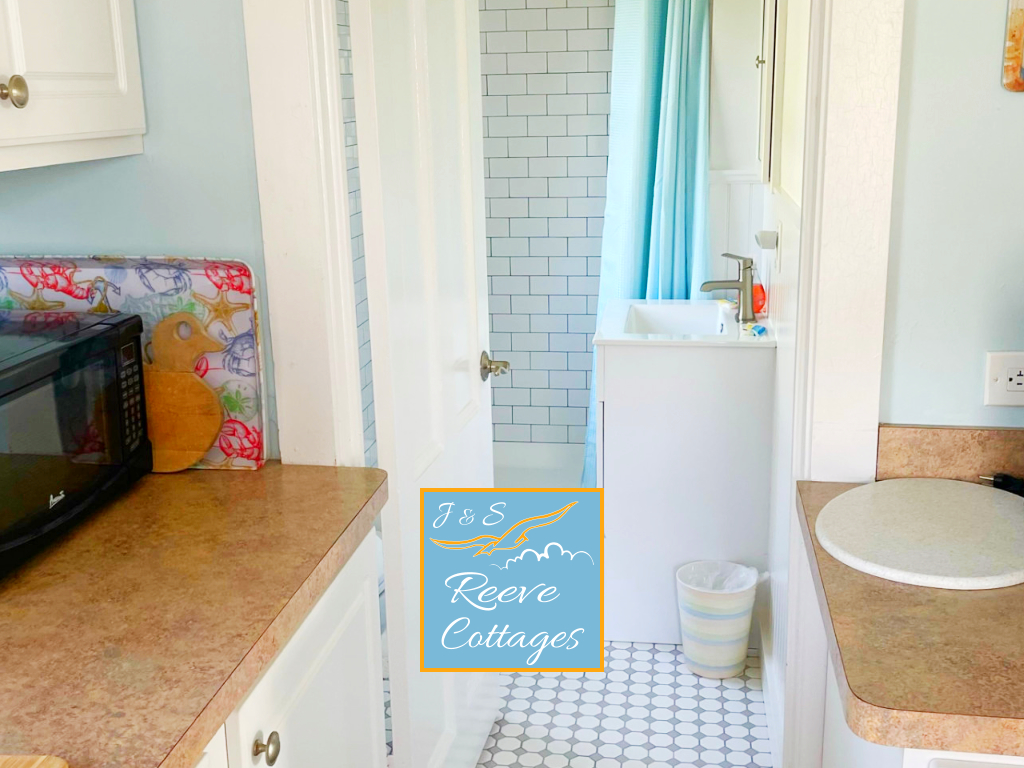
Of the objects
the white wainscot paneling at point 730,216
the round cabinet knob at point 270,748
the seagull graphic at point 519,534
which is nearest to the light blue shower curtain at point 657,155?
the white wainscot paneling at point 730,216

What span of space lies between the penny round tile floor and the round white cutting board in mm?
1119

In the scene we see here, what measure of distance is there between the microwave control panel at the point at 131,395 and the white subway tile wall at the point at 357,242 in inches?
14.3

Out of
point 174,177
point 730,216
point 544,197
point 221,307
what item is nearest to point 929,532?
point 221,307

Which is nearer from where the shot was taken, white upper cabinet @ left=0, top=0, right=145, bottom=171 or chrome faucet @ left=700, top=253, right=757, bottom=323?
white upper cabinet @ left=0, top=0, right=145, bottom=171

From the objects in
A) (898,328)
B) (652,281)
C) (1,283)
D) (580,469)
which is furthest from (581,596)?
(580,469)

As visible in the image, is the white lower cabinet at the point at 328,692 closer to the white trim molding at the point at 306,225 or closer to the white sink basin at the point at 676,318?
the white trim molding at the point at 306,225

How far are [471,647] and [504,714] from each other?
0.96m

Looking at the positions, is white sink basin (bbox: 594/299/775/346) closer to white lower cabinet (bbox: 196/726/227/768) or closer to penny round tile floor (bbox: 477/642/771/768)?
penny round tile floor (bbox: 477/642/771/768)

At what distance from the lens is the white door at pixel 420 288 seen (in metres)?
1.77

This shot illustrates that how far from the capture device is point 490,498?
75.5 inches

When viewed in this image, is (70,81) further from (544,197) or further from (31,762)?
(544,197)

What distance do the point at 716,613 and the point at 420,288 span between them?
1.40 metres

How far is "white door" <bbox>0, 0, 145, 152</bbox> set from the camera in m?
1.29

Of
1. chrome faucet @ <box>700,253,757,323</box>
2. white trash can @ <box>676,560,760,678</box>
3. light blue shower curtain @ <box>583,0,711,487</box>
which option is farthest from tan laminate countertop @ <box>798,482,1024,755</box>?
light blue shower curtain @ <box>583,0,711,487</box>
